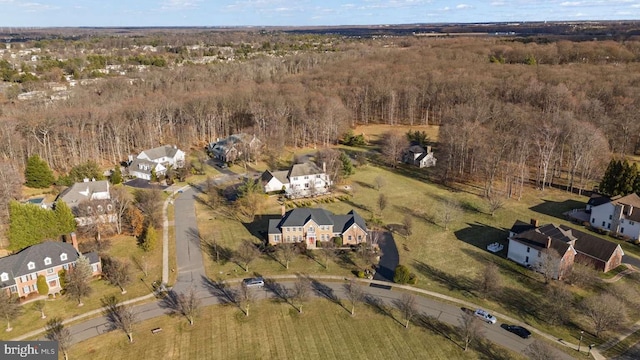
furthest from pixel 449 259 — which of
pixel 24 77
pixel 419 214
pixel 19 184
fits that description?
pixel 24 77

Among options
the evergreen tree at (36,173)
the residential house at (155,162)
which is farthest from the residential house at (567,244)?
the evergreen tree at (36,173)

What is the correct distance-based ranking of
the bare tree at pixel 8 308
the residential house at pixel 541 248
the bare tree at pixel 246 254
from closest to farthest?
the bare tree at pixel 8 308
the residential house at pixel 541 248
the bare tree at pixel 246 254

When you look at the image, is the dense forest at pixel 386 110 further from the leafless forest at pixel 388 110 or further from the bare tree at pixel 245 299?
the bare tree at pixel 245 299

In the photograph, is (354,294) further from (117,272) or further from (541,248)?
(117,272)

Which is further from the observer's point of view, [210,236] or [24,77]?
[24,77]

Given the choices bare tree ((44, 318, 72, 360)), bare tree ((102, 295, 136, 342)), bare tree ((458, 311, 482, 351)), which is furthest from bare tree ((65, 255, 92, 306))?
bare tree ((458, 311, 482, 351))

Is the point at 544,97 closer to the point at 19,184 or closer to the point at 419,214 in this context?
the point at 419,214

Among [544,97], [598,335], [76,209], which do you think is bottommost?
[598,335]
